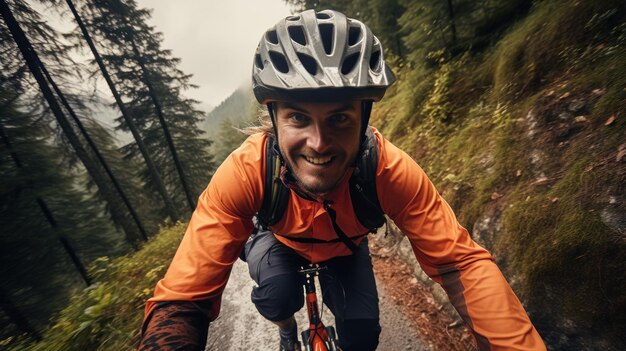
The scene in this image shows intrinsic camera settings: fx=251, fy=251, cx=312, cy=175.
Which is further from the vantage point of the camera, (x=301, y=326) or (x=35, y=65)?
(x=35, y=65)

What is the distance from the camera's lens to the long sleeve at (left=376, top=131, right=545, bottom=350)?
1.57 m

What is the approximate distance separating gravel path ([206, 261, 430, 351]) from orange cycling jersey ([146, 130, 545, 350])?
1.92 m

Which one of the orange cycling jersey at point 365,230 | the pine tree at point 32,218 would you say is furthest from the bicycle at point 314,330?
the pine tree at point 32,218

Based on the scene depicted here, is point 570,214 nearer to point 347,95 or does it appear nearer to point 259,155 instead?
point 347,95

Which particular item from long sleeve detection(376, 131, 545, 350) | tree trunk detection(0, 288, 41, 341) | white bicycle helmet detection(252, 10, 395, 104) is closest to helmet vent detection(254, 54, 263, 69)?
white bicycle helmet detection(252, 10, 395, 104)

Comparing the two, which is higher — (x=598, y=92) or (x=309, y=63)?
(x=309, y=63)

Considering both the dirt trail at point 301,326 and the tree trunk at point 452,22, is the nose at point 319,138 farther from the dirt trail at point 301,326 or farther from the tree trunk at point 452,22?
the tree trunk at point 452,22

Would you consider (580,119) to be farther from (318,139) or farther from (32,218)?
(32,218)

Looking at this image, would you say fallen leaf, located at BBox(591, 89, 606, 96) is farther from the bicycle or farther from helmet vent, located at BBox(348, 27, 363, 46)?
the bicycle

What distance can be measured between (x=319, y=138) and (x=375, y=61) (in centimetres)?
106

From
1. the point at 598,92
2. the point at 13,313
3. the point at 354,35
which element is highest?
the point at 354,35

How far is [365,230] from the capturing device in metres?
2.40

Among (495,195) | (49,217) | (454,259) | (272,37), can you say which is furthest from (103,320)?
(49,217)

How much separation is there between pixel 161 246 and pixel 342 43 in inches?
372
